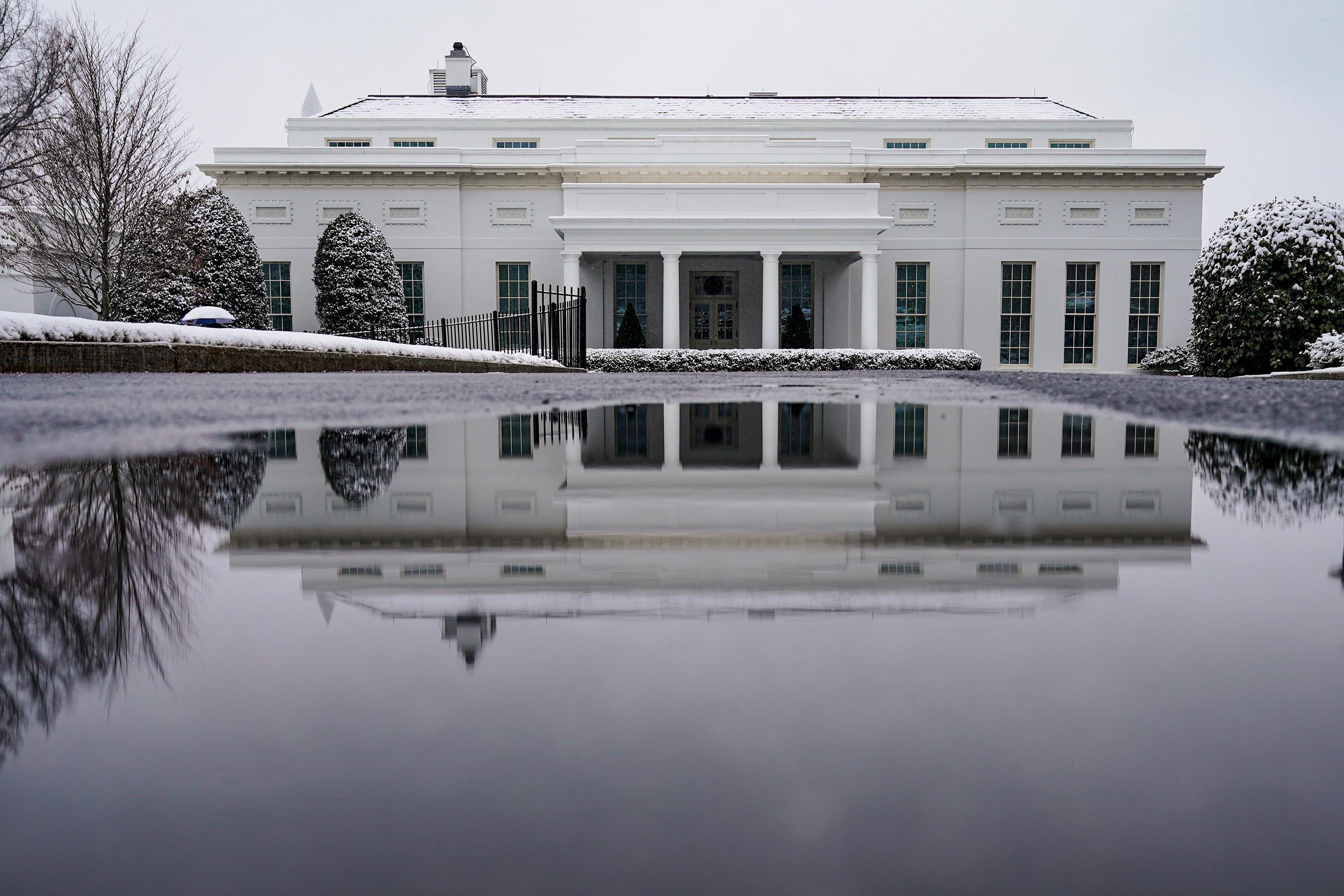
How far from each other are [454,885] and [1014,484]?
138 centimetres

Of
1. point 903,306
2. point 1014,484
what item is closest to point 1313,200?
point 903,306

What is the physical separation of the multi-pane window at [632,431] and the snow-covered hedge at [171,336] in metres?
5.27

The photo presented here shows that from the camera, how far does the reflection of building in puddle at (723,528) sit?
879 millimetres

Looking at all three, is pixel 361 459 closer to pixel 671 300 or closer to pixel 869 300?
pixel 671 300

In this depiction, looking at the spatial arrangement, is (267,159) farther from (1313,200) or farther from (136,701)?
(136,701)

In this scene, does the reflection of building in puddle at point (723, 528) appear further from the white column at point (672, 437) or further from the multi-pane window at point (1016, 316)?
the multi-pane window at point (1016, 316)

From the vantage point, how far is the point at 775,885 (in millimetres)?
484

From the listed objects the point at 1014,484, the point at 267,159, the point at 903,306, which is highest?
the point at 267,159

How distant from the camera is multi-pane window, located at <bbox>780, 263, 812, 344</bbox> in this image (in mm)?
30406

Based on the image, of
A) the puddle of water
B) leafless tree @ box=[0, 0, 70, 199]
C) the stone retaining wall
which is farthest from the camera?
leafless tree @ box=[0, 0, 70, 199]

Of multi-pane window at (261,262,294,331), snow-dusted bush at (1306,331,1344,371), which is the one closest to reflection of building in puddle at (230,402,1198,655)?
snow-dusted bush at (1306,331,1344,371)

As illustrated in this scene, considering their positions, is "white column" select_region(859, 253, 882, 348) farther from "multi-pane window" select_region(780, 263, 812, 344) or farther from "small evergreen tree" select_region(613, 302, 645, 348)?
"small evergreen tree" select_region(613, 302, 645, 348)

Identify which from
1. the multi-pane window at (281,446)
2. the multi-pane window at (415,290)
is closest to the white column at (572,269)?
the multi-pane window at (415,290)

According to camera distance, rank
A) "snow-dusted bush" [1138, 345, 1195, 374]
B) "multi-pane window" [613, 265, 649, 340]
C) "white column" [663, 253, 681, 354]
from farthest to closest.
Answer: "multi-pane window" [613, 265, 649, 340], "snow-dusted bush" [1138, 345, 1195, 374], "white column" [663, 253, 681, 354]
